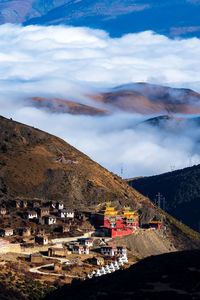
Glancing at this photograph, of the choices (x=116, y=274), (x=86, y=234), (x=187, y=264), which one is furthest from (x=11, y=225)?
(x=187, y=264)

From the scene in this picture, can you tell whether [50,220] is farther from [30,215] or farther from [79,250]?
[79,250]

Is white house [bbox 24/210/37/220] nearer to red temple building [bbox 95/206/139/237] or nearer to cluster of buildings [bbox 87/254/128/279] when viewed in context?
red temple building [bbox 95/206/139/237]

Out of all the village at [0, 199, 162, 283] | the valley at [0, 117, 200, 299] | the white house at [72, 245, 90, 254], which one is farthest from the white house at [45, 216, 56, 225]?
the white house at [72, 245, 90, 254]

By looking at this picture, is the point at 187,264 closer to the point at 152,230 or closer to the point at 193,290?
the point at 193,290

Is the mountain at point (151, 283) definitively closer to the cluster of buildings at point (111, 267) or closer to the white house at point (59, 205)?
the cluster of buildings at point (111, 267)

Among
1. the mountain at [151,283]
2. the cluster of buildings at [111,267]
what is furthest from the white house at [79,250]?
the mountain at [151,283]

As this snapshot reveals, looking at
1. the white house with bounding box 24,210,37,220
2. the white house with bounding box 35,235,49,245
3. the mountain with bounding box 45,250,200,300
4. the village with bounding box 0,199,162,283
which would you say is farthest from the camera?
the white house with bounding box 24,210,37,220
